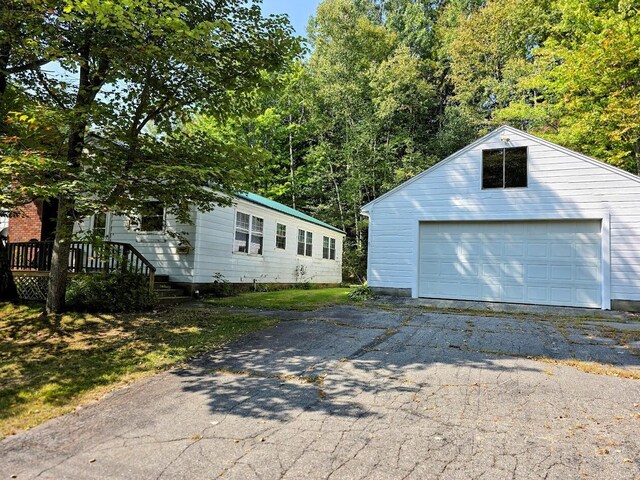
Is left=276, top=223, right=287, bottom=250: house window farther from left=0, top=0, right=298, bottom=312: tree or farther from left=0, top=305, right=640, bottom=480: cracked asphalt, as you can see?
left=0, top=305, right=640, bottom=480: cracked asphalt

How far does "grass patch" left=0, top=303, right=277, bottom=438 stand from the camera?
13.4ft

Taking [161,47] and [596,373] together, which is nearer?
[596,373]

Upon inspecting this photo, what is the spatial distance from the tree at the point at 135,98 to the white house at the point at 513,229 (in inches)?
234

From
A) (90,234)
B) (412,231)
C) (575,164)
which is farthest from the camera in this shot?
(412,231)

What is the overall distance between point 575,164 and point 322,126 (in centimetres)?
1762

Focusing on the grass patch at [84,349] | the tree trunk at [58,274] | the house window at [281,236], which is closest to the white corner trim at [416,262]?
the grass patch at [84,349]

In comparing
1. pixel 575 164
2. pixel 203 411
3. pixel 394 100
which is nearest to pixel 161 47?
pixel 203 411

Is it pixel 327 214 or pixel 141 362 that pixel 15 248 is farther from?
pixel 327 214

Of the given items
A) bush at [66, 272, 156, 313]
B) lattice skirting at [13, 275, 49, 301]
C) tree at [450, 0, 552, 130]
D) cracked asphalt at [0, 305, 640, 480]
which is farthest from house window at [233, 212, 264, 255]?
tree at [450, 0, 552, 130]

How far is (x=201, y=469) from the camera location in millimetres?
2686

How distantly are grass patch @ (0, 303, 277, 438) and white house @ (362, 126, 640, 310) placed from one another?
5.74 m

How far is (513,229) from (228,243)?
8.55m

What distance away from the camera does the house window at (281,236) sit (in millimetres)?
16172

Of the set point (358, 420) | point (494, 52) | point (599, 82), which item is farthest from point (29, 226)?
point (494, 52)
